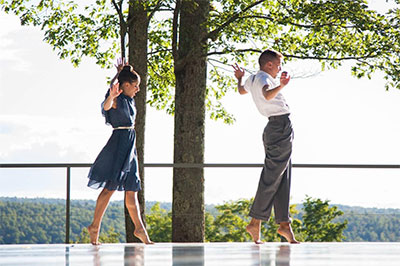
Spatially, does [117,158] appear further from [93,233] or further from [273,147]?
[273,147]

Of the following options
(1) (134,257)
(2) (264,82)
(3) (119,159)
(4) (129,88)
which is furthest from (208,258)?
(4) (129,88)

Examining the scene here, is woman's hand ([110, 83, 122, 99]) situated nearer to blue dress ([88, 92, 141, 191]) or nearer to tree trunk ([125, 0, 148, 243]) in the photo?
blue dress ([88, 92, 141, 191])

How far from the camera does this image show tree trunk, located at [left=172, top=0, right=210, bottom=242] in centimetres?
1059

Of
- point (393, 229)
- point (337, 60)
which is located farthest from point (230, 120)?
point (393, 229)

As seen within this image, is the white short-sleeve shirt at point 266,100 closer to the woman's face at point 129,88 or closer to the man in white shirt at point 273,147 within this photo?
the man in white shirt at point 273,147

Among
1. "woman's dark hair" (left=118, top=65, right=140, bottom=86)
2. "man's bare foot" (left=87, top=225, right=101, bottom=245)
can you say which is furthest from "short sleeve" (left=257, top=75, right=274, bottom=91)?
"man's bare foot" (left=87, top=225, right=101, bottom=245)

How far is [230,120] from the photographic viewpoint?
679 inches

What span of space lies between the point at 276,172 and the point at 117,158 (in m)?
1.44

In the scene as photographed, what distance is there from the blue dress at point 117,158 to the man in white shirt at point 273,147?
115cm

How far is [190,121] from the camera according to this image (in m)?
11.1

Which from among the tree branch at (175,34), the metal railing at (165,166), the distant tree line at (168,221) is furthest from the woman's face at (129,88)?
the tree branch at (175,34)

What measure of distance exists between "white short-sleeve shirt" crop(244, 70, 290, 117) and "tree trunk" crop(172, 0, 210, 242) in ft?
13.4

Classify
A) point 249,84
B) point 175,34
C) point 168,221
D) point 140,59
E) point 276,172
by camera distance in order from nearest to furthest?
1. point 276,172
2. point 249,84
3. point 140,59
4. point 168,221
5. point 175,34

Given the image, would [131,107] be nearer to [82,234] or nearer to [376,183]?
[82,234]
